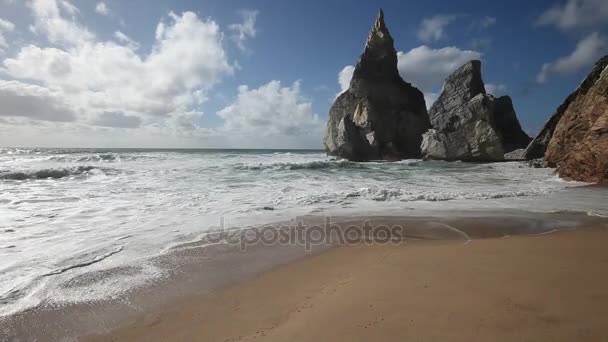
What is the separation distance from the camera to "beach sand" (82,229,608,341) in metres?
2.05

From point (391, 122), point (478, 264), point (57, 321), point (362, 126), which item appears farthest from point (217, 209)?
point (391, 122)

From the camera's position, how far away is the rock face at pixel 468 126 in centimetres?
2808

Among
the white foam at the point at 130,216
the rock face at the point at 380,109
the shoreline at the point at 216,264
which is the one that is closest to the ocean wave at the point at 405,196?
the white foam at the point at 130,216

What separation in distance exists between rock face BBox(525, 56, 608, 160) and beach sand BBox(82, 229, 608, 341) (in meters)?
15.2

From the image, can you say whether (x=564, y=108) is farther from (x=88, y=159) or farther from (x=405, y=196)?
(x=88, y=159)

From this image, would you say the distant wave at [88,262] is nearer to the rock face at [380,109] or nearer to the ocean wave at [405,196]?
the ocean wave at [405,196]

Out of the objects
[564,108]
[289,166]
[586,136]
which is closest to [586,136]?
[586,136]

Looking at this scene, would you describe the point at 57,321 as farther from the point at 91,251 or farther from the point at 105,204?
the point at 105,204

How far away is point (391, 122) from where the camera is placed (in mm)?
36500

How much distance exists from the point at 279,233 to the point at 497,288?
10.7 ft

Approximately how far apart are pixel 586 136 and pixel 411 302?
45.1 feet

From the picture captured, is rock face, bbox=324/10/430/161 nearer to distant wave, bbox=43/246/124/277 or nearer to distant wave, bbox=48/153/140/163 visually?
distant wave, bbox=48/153/140/163

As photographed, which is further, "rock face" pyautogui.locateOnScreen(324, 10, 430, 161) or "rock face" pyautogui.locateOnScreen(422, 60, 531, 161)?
"rock face" pyautogui.locateOnScreen(324, 10, 430, 161)

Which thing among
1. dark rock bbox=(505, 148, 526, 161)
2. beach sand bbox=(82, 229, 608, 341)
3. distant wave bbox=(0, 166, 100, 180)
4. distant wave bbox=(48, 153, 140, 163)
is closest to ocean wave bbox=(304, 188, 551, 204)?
beach sand bbox=(82, 229, 608, 341)
